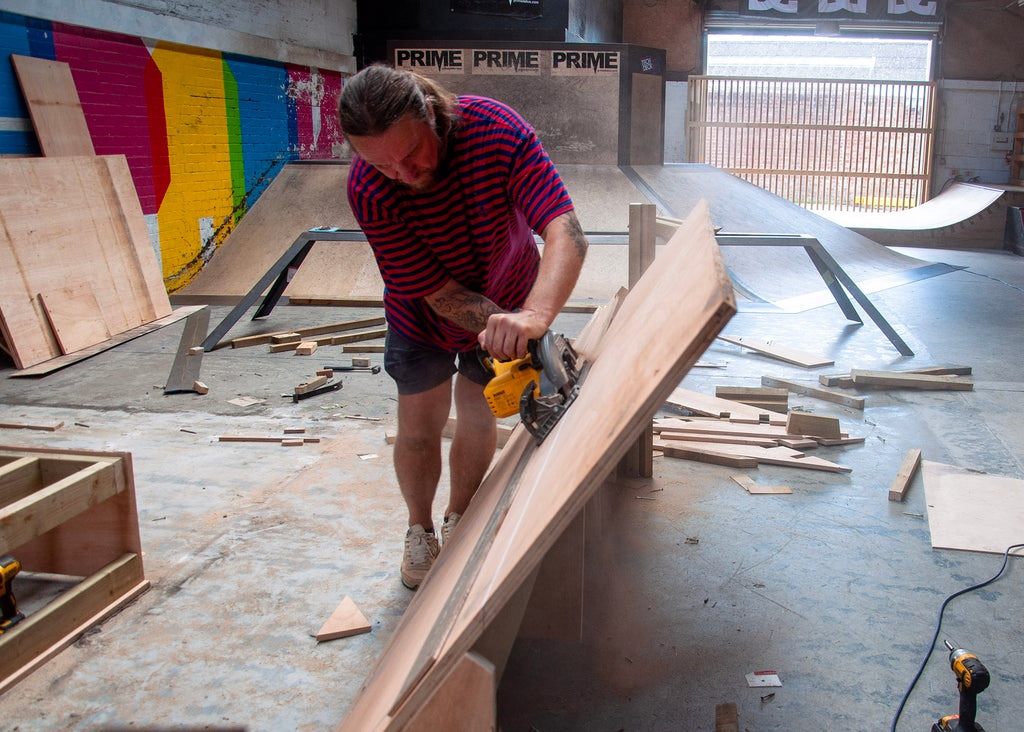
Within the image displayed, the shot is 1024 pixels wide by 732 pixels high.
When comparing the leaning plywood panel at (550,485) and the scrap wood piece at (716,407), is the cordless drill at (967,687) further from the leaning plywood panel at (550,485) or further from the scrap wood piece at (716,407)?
the scrap wood piece at (716,407)

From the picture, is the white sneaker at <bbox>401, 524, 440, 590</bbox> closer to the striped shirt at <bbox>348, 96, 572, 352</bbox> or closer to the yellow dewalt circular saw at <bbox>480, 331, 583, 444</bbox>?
the striped shirt at <bbox>348, 96, 572, 352</bbox>

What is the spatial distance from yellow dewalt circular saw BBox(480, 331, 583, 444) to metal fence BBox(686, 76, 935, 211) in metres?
14.9

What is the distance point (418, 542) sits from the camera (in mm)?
2709

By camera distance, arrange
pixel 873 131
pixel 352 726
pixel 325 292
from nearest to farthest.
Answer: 1. pixel 352 726
2. pixel 325 292
3. pixel 873 131

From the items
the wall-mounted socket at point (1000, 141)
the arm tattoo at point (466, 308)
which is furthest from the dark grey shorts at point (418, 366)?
the wall-mounted socket at point (1000, 141)

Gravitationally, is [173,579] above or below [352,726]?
below

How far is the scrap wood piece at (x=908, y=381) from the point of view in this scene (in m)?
5.15

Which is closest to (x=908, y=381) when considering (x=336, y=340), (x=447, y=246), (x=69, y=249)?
(x=447, y=246)

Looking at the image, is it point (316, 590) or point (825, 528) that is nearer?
point (316, 590)

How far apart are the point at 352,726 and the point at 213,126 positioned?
8667 mm

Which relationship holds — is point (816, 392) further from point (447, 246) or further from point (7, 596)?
point (7, 596)

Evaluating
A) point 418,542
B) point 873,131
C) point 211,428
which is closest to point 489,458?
point 418,542

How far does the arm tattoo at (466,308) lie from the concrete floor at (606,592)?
0.97 meters

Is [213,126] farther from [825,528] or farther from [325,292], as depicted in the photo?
[825,528]
